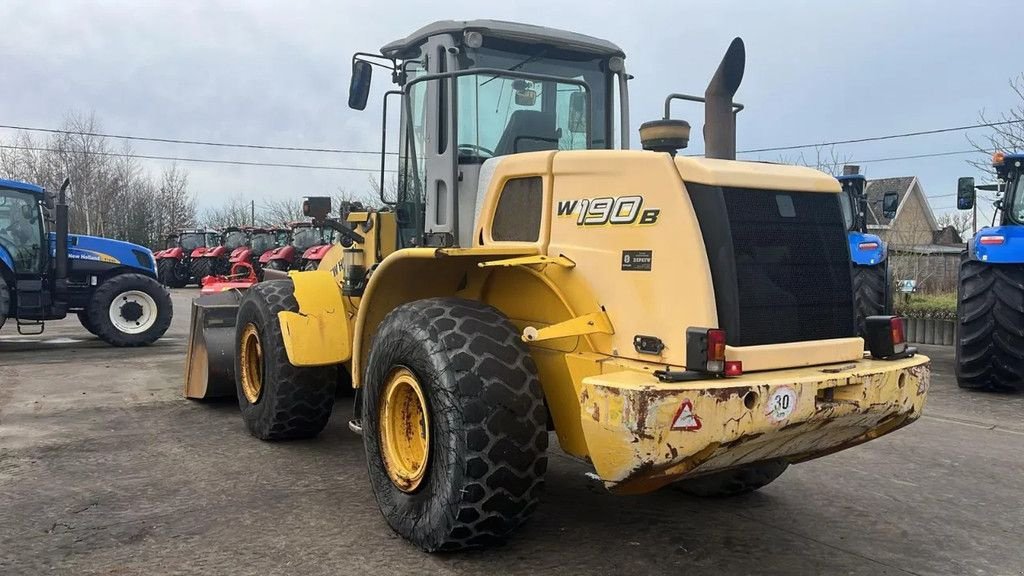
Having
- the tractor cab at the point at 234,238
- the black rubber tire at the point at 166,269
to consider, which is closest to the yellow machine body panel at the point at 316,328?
the tractor cab at the point at 234,238

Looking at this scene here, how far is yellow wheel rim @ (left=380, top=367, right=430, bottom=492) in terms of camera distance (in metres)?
3.99

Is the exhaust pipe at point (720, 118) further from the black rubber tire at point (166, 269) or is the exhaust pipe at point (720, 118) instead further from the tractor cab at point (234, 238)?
the black rubber tire at point (166, 269)

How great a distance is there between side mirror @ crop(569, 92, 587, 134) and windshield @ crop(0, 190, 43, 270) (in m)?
10.2

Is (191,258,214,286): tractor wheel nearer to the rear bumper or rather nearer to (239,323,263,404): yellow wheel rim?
(239,323,263,404): yellow wheel rim

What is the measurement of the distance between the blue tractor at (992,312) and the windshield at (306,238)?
20.1 m

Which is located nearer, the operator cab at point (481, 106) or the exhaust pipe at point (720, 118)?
the exhaust pipe at point (720, 118)

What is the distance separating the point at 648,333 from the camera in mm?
3439

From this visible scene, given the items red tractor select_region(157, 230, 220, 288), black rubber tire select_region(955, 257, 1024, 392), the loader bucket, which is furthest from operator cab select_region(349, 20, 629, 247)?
red tractor select_region(157, 230, 220, 288)

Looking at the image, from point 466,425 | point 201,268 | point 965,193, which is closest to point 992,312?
point 965,193

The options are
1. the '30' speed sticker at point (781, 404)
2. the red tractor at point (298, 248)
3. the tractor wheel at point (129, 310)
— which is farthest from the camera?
the red tractor at point (298, 248)

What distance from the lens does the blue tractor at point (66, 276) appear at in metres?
11.8

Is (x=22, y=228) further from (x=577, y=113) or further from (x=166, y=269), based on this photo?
(x=166, y=269)

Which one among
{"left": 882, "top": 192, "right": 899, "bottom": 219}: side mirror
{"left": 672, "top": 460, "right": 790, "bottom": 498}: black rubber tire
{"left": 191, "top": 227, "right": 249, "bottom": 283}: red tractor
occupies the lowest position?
{"left": 672, "top": 460, "right": 790, "bottom": 498}: black rubber tire

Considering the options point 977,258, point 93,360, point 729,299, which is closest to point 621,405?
point 729,299
